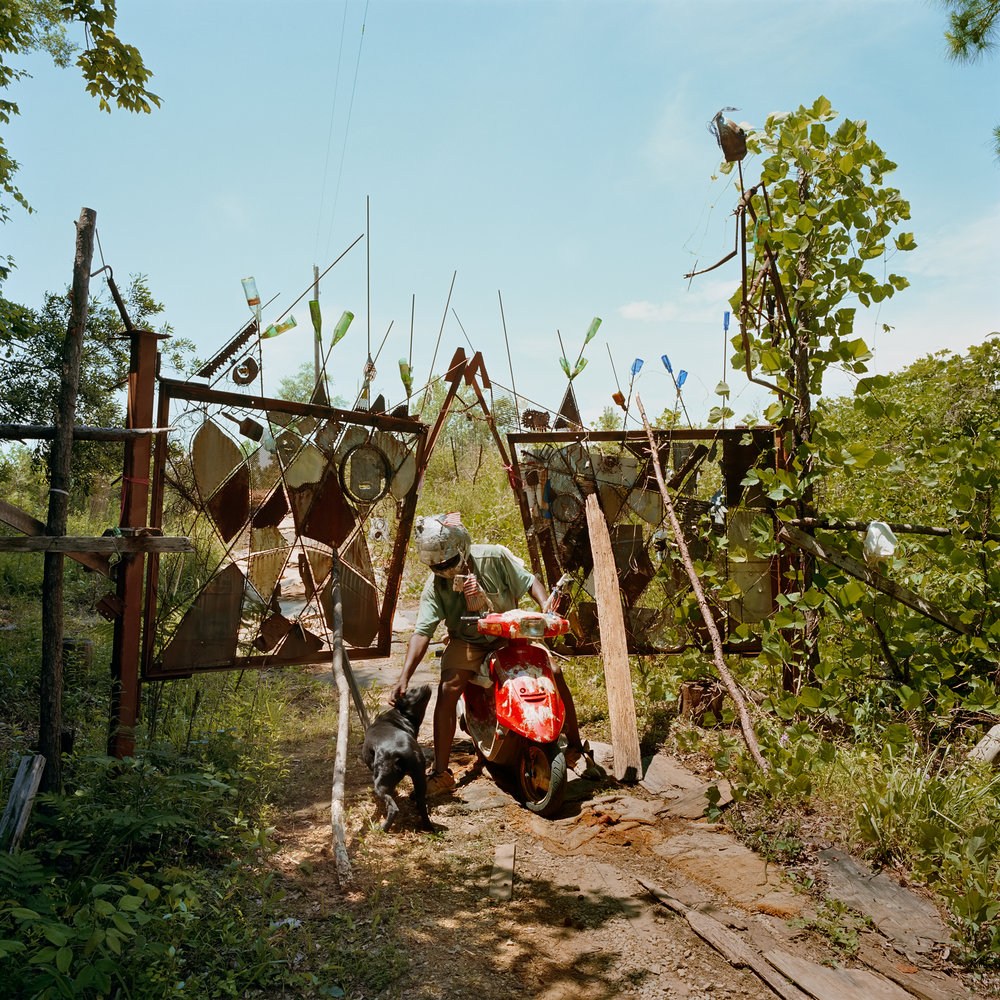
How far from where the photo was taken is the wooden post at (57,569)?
3699 millimetres

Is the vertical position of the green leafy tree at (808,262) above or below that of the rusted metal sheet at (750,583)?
above

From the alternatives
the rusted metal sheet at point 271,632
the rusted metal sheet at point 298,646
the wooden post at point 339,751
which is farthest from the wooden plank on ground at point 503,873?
the rusted metal sheet at point 271,632

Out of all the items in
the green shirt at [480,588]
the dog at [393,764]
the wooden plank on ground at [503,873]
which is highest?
the green shirt at [480,588]

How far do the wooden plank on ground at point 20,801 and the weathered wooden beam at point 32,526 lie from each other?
939 mm

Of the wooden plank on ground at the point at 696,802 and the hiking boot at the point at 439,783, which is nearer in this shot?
the wooden plank on ground at the point at 696,802

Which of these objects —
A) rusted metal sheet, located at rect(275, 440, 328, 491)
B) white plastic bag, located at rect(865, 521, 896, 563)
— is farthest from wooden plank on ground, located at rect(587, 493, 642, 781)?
rusted metal sheet, located at rect(275, 440, 328, 491)

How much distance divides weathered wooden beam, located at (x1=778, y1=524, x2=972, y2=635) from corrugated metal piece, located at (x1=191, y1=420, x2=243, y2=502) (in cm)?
358

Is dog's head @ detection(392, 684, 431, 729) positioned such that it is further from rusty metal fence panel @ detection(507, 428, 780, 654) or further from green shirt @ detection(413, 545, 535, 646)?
rusty metal fence panel @ detection(507, 428, 780, 654)

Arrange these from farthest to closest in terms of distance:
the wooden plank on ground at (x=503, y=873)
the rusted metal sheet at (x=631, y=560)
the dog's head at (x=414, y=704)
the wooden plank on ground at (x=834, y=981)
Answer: the rusted metal sheet at (x=631, y=560) → the dog's head at (x=414, y=704) → the wooden plank on ground at (x=503, y=873) → the wooden plank on ground at (x=834, y=981)

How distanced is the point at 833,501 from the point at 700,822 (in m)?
4.80

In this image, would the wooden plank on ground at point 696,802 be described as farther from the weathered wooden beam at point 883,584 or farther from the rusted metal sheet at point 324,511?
the rusted metal sheet at point 324,511

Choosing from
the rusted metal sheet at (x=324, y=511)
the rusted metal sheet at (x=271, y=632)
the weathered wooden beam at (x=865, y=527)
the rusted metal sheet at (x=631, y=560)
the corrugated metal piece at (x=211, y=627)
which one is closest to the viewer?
the weathered wooden beam at (x=865, y=527)

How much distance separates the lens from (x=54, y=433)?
12.4 feet

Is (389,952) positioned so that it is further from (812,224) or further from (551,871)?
(812,224)
